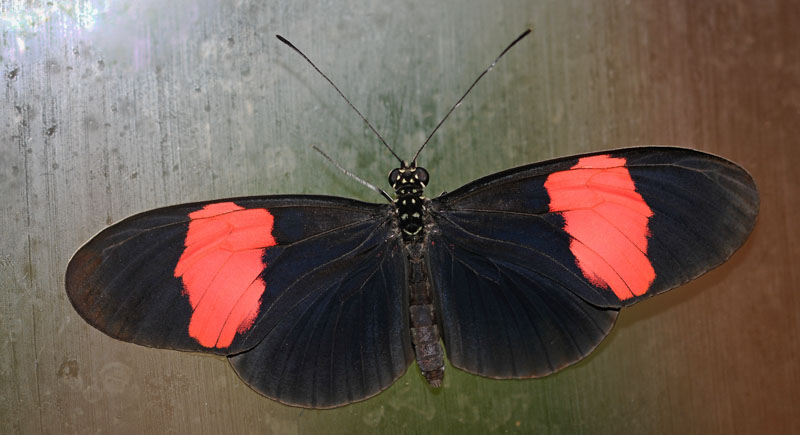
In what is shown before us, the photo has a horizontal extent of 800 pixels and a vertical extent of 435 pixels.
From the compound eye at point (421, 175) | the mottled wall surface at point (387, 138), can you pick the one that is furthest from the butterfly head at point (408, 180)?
the mottled wall surface at point (387, 138)

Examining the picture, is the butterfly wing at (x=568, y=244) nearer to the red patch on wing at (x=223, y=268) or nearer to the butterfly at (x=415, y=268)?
the butterfly at (x=415, y=268)

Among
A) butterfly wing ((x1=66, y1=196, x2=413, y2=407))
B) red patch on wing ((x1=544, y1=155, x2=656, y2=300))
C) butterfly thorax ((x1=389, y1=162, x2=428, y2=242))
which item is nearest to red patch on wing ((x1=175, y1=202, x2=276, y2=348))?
butterfly wing ((x1=66, y1=196, x2=413, y2=407))

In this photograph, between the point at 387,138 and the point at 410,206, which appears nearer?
the point at 410,206

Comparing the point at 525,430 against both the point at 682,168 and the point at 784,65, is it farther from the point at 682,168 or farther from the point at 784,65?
the point at 784,65

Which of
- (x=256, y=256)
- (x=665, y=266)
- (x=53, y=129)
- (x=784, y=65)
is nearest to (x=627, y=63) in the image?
(x=784, y=65)

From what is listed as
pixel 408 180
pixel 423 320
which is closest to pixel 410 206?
pixel 408 180

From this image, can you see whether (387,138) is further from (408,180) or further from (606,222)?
(606,222)

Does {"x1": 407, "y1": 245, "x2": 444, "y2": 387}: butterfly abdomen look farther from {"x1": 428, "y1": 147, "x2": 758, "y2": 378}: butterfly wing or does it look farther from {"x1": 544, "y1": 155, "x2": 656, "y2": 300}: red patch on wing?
{"x1": 544, "y1": 155, "x2": 656, "y2": 300}: red patch on wing
